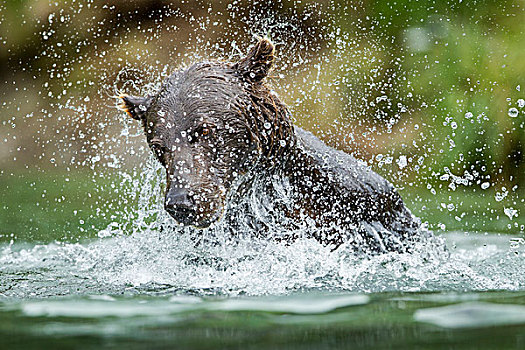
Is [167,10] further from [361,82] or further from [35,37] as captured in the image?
[361,82]

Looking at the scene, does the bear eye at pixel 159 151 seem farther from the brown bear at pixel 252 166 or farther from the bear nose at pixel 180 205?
the bear nose at pixel 180 205

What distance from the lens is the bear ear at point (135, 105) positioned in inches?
163

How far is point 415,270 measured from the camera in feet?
13.8

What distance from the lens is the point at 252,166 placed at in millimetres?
4141

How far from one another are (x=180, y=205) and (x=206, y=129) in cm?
47

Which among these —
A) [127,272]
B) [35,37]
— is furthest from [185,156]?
[35,37]

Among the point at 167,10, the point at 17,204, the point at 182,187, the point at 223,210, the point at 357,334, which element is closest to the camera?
the point at 357,334

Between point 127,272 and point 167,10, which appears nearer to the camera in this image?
point 127,272

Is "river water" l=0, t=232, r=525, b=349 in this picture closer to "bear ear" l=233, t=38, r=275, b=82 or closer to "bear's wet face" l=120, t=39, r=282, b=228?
"bear's wet face" l=120, t=39, r=282, b=228

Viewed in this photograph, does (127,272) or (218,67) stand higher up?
(218,67)

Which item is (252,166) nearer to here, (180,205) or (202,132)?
(202,132)

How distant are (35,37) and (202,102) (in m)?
12.2

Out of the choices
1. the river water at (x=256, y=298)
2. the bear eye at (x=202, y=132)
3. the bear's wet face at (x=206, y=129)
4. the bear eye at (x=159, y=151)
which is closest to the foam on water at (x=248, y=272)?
the river water at (x=256, y=298)

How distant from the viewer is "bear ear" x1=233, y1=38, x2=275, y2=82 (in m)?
4.10
